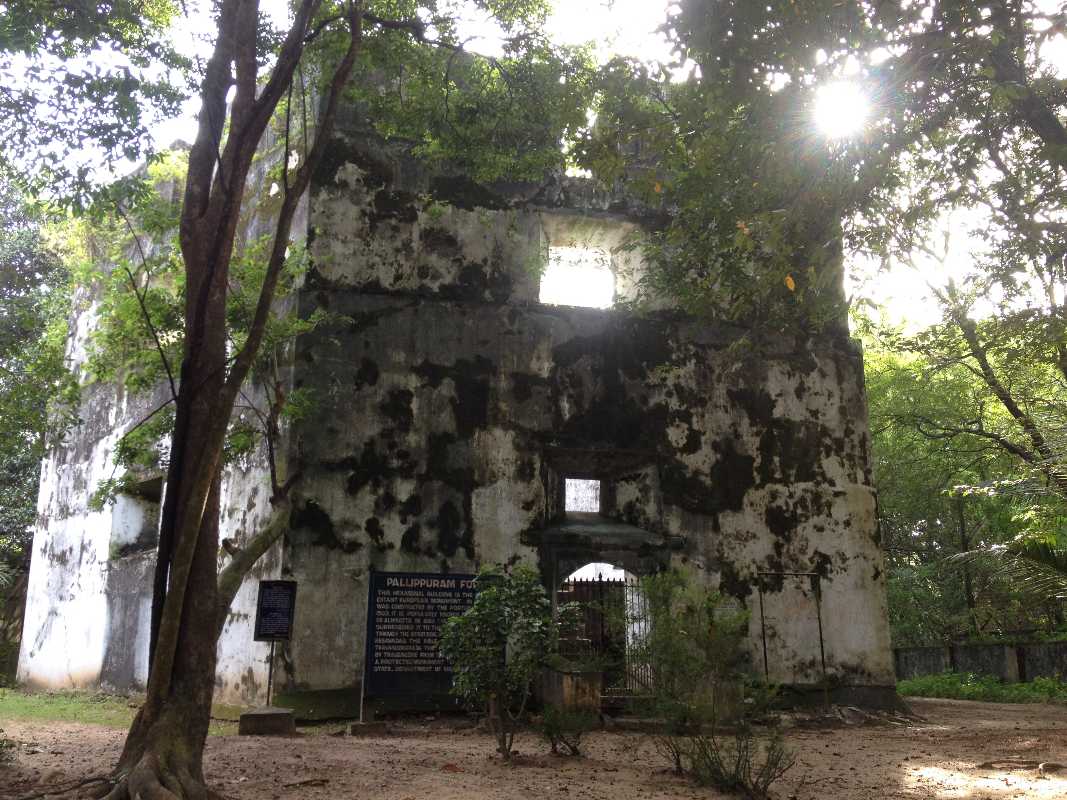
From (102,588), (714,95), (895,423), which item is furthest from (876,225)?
(102,588)

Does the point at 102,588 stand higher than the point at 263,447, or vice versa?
the point at 263,447

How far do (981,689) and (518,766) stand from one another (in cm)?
1267

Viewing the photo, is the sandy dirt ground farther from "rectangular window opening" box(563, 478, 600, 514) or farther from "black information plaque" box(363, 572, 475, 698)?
"rectangular window opening" box(563, 478, 600, 514)

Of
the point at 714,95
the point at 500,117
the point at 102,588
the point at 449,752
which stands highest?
the point at 500,117

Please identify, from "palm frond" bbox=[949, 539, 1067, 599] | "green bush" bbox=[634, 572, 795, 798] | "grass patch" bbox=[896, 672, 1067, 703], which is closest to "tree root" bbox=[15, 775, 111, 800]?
"green bush" bbox=[634, 572, 795, 798]

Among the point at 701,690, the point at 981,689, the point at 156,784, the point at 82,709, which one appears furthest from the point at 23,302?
the point at 981,689

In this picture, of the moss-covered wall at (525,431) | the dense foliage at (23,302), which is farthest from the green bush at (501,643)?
the dense foliage at (23,302)

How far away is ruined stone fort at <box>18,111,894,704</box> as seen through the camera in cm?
1108

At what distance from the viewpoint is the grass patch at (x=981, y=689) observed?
1539 centimetres

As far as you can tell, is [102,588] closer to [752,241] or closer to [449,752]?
[449,752]

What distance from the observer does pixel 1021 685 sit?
16547 millimetres

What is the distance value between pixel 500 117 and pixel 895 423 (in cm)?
1098

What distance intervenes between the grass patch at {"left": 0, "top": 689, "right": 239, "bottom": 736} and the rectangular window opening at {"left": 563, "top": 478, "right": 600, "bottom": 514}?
466 centimetres

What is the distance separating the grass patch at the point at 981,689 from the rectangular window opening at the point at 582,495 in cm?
659
